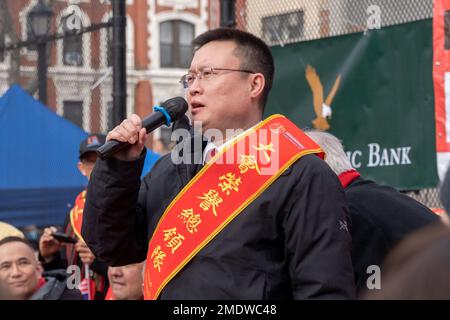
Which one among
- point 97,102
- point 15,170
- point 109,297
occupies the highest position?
point 97,102

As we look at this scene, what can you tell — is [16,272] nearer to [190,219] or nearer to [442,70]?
[190,219]

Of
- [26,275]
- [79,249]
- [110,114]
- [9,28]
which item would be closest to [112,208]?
[26,275]

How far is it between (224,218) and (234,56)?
0.69 meters

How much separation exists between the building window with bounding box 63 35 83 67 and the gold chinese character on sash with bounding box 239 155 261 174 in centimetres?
540

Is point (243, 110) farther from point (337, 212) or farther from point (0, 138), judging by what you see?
point (0, 138)

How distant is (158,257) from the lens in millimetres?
3148

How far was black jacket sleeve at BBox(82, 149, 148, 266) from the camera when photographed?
303cm

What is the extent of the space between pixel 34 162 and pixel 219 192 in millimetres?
4825

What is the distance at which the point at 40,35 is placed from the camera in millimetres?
8297

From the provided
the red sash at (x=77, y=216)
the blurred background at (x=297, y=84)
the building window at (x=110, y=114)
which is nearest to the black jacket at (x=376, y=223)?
the blurred background at (x=297, y=84)

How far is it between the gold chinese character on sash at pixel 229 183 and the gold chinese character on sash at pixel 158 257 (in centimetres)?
32

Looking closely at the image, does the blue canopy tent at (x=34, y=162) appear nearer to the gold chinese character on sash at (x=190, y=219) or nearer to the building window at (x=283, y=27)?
the building window at (x=283, y=27)

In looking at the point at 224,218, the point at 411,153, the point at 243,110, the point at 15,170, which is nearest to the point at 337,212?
the point at 224,218

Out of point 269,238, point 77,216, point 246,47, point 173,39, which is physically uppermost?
point 173,39
